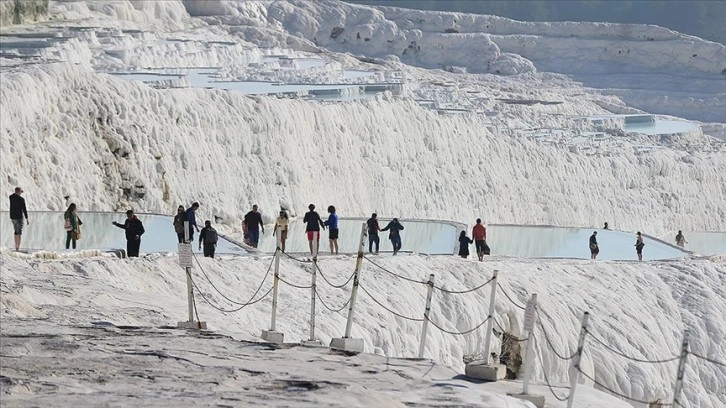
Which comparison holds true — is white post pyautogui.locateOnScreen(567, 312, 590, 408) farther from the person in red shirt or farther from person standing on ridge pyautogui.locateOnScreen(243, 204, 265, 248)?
the person in red shirt

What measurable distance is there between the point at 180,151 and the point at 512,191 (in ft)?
39.5

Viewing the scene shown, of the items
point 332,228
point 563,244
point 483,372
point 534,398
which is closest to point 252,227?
point 332,228

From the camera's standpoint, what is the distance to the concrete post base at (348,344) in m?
15.6

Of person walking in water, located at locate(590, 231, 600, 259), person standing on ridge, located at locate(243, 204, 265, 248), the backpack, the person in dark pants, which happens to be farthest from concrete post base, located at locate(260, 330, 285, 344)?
person walking in water, located at locate(590, 231, 600, 259)

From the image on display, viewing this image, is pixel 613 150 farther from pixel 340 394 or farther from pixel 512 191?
pixel 340 394

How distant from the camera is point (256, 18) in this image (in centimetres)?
7456

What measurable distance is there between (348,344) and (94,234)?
6.84 m

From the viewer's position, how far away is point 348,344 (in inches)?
616

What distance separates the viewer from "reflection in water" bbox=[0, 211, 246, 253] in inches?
827

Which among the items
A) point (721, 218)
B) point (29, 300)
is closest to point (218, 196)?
point (29, 300)

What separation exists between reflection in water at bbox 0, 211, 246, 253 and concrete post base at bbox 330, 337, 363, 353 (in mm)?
5239

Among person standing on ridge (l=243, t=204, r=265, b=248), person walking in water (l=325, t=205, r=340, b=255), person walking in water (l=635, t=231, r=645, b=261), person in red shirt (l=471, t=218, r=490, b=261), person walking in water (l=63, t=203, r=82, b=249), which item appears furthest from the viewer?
person walking in water (l=635, t=231, r=645, b=261)

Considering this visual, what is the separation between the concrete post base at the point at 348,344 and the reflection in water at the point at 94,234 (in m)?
5.24

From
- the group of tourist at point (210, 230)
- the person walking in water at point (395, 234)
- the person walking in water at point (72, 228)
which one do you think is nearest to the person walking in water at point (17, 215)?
the group of tourist at point (210, 230)
